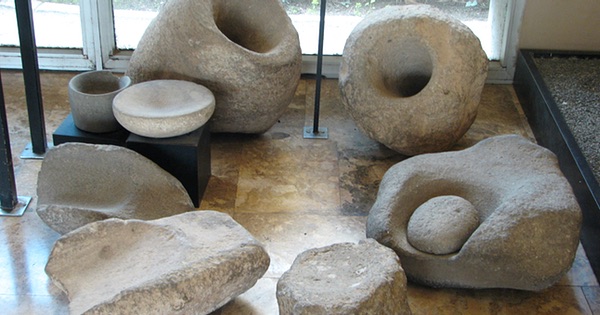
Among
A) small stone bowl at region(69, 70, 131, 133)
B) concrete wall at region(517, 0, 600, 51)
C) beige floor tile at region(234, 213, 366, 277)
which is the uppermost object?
concrete wall at region(517, 0, 600, 51)

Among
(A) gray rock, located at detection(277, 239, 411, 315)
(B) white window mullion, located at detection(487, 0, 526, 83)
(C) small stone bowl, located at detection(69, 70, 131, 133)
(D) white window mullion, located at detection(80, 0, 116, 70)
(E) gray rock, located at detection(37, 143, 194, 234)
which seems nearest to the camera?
(A) gray rock, located at detection(277, 239, 411, 315)

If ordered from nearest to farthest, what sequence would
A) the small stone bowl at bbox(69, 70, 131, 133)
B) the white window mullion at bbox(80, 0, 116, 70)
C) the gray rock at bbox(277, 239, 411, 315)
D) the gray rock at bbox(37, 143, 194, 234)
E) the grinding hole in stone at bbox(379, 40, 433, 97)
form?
the gray rock at bbox(277, 239, 411, 315), the gray rock at bbox(37, 143, 194, 234), the small stone bowl at bbox(69, 70, 131, 133), the grinding hole in stone at bbox(379, 40, 433, 97), the white window mullion at bbox(80, 0, 116, 70)

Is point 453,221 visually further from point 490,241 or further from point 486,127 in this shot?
point 486,127

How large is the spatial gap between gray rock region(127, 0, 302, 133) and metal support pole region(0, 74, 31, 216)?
0.72 meters

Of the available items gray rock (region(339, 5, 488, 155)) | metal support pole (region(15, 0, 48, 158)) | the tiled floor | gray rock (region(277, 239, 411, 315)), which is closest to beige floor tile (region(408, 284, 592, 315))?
the tiled floor

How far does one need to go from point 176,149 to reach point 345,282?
1033 mm

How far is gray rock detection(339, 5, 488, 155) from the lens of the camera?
11.3 feet

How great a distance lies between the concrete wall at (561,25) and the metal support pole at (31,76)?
252cm

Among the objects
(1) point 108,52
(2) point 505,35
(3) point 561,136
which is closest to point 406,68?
(3) point 561,136

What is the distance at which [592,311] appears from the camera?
2805 mm

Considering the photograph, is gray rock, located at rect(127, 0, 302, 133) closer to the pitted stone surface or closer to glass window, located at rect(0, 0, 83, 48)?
glass window, located at rect(0, 0, 83, 48)

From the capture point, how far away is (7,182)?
3.16 metres

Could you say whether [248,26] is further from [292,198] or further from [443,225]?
[443,225]

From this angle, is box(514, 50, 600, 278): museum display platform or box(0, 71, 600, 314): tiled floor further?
box(514, 50, 600, 278): museum display platform
